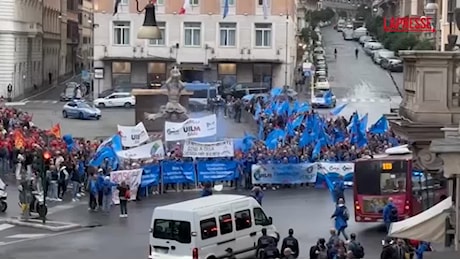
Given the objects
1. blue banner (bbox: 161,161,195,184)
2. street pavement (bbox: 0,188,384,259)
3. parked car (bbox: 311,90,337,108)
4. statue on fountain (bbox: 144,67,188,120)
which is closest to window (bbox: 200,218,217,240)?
street pavement (bbox: 0,188,384,259)

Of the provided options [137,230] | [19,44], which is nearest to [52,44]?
[19,44]

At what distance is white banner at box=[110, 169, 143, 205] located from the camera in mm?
31797

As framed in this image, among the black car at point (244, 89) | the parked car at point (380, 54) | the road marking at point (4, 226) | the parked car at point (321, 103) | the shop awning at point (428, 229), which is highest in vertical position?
the parked car at point (380, 54)

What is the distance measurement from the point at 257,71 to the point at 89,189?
4414 centimetres

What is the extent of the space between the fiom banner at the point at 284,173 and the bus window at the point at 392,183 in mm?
8052

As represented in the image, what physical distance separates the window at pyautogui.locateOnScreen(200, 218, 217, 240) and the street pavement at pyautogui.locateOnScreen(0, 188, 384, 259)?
8.47 feet

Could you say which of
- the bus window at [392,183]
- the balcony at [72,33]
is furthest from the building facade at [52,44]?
the bus window at [392,183]

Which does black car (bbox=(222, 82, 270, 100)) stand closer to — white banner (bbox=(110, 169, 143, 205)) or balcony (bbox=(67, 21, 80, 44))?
white banner (bbox=(110, 169, 143, 205))

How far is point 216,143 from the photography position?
115 feet

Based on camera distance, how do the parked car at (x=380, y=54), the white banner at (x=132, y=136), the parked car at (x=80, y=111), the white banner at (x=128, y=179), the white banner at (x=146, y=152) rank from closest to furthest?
the white banner at (x=128, y=179)
the white banner at (x=146, y=152)
the white banner at (x=132, y=136)
the parked car at (x=80, y=111)
the parked car at (x=380, y=54)

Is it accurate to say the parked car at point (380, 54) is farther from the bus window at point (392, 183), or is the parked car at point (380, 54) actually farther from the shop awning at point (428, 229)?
the shop awning at point (428, 229)

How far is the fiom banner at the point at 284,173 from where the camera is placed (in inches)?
1378

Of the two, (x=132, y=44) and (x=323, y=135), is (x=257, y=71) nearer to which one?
(x=132, y=44)

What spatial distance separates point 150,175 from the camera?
33719 mm
